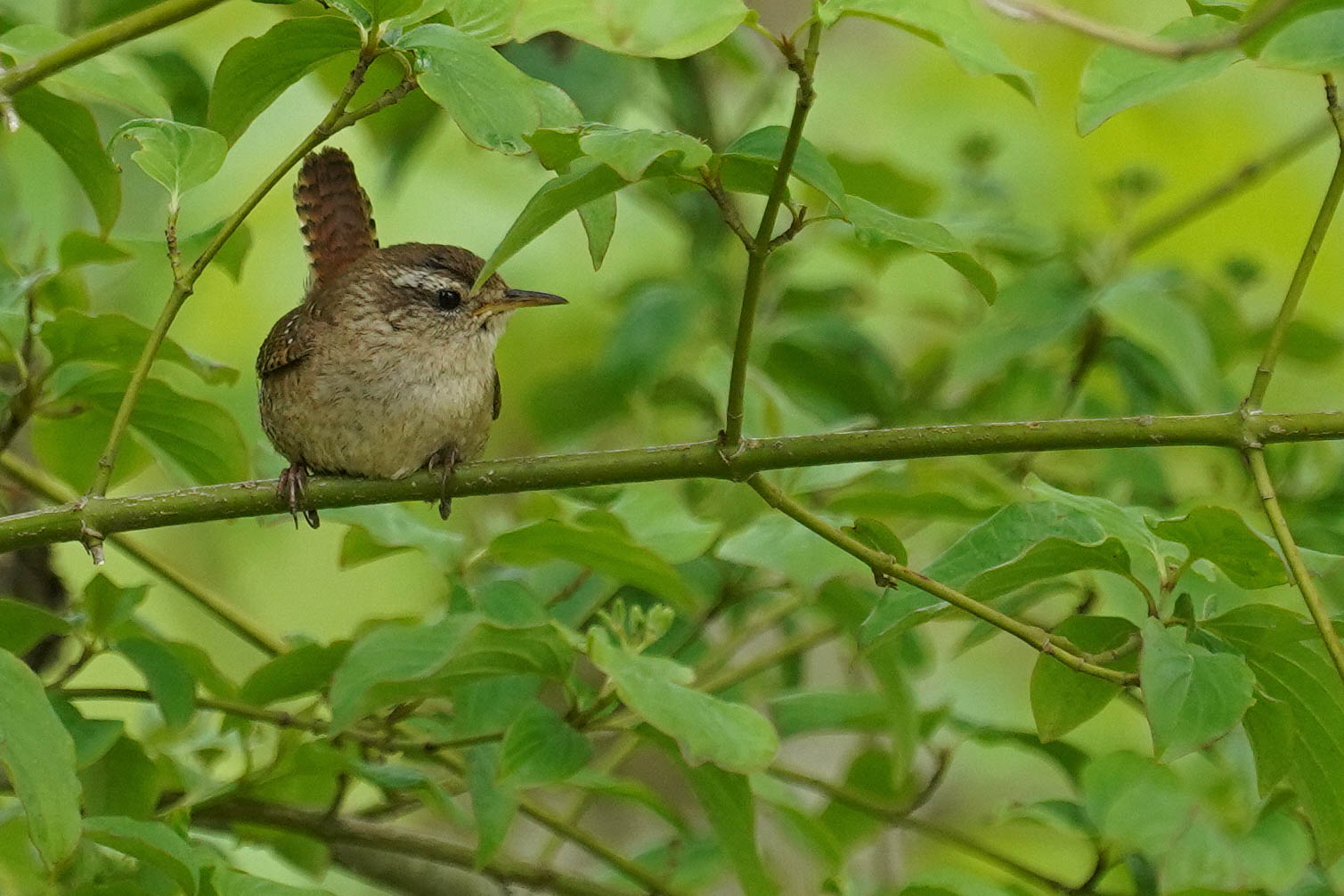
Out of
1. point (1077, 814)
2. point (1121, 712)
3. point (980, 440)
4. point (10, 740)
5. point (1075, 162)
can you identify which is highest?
point (1075, 162)

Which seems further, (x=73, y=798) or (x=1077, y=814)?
(x=1077, y=814)

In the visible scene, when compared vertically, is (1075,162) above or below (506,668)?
above

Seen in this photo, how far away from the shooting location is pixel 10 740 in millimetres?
1661

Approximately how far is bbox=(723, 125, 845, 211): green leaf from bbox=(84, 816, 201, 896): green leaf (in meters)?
0.96

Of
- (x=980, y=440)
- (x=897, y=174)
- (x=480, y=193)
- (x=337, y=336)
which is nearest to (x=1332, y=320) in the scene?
(x=897, y=174)

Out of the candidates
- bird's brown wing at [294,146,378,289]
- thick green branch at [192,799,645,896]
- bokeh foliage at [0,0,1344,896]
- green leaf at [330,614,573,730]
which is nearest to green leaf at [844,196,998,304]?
bokeh foliage at [0,0,1344,896]

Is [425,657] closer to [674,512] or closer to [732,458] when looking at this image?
Result: [732,458]

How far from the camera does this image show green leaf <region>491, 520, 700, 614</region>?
2186 mm

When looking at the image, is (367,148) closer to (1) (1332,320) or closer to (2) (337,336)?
(2) (337,336)

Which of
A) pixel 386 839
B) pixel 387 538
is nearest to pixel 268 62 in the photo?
pixel 387 538

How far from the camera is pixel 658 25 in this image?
138 cm

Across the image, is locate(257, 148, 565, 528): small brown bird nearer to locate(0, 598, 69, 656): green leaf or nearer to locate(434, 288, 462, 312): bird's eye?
locate(434, 288, 462, 312): bird's eye

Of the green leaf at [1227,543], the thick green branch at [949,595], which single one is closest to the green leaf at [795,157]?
the thick green branch at [949,595]

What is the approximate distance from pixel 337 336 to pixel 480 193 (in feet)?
7.23
